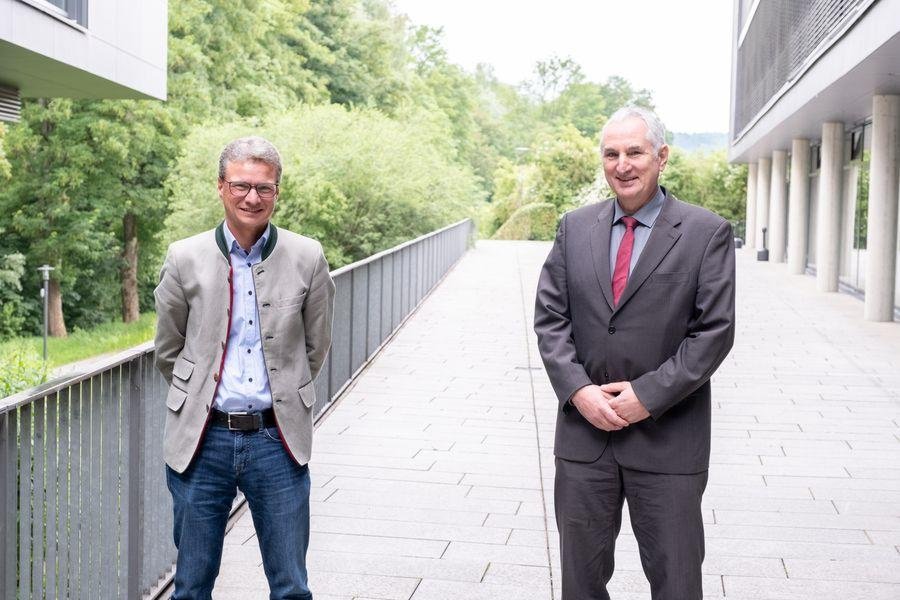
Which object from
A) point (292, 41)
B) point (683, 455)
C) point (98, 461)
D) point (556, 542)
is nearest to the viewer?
point (683, 455)

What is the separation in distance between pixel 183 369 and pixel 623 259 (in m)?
1.40

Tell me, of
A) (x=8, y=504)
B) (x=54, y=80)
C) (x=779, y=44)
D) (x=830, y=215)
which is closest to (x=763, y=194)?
(x=779, y=44)

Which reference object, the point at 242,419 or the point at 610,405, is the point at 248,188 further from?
the point at 610,405

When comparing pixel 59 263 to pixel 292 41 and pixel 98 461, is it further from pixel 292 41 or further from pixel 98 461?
pixel 98 461

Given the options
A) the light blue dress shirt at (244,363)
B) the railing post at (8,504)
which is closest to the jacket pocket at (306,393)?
the light blue dress shirt at (244,363)

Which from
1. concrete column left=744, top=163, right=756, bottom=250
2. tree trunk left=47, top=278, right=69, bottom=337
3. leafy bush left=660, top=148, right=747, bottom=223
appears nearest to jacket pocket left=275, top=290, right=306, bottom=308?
concrete column left=744, top=163, right=756, bottom=250

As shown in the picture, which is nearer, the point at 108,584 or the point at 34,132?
the point at 108,584

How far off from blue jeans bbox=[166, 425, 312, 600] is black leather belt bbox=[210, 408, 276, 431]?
2 cm

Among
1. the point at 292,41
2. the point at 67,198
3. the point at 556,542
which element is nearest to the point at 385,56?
the point at 292,41

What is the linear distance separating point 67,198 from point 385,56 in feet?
74.1

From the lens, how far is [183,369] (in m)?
3.68

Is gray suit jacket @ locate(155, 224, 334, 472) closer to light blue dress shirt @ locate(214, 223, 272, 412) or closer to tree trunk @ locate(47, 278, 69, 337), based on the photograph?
light blue dress shirt @ locate(214, 223, 272, 412)

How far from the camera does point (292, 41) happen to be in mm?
53781

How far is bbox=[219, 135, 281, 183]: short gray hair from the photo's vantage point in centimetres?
360
